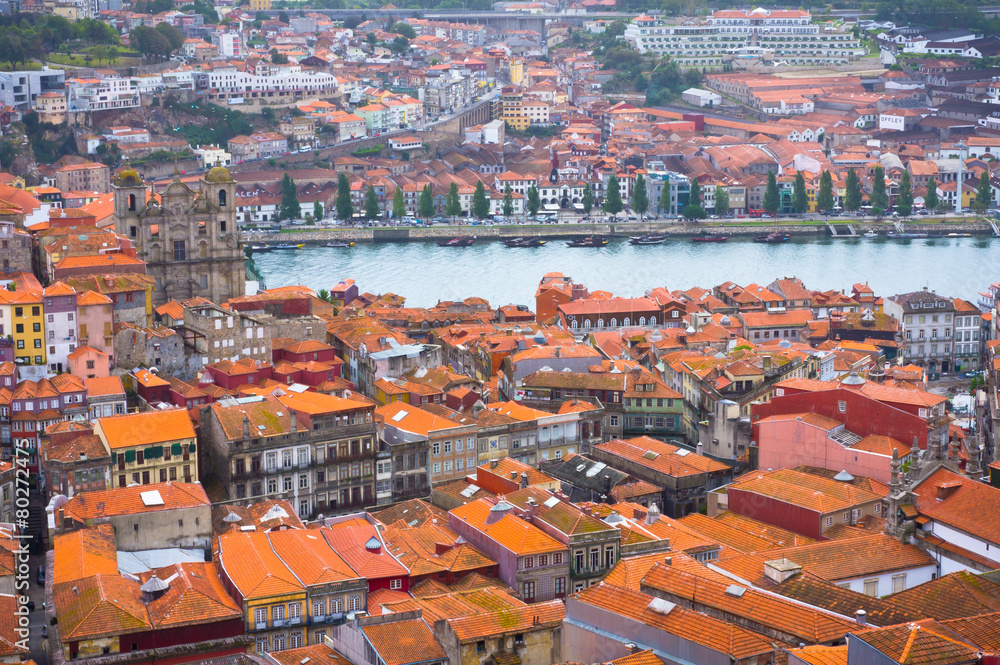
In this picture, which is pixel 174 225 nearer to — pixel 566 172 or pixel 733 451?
pixel 733 451

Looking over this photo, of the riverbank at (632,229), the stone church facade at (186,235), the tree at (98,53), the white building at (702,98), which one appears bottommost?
the riverbank at (632,229)

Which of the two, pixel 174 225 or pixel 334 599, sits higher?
pixel 174 225

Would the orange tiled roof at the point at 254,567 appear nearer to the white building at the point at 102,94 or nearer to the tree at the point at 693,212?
the tree at the point at 693,212

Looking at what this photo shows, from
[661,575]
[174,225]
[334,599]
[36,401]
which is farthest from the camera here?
[174,225]

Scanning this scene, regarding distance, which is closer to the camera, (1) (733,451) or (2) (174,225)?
(1) (733,451)

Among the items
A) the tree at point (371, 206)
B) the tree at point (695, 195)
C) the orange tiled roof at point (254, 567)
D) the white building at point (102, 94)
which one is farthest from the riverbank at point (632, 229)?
the orange tiled roof at point (254, 567)

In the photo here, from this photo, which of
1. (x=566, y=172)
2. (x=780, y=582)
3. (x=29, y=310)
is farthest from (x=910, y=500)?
(x=566, y=172)

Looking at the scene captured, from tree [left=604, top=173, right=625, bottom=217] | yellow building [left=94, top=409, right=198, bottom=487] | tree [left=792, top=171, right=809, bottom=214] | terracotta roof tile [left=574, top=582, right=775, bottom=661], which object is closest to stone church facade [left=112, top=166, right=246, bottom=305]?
yellow building [left=94, top=409, right=198, bottom=487]

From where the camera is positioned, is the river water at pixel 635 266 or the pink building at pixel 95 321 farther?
the river water at pixel 635 266

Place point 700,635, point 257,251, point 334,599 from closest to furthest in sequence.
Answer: point 700,635 < point 334,599 < point 257,251
